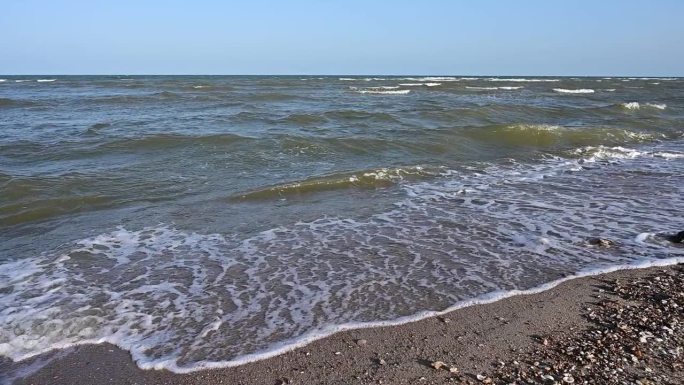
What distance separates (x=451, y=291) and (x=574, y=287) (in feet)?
3.51

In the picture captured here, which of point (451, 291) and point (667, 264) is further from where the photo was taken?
point (667, 264)

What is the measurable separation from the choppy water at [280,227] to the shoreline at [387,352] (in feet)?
0.45

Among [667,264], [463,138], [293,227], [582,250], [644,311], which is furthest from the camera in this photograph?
[463,138]

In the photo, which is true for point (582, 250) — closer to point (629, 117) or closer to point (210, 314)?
point (210, 314)

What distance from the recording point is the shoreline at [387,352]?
320cm

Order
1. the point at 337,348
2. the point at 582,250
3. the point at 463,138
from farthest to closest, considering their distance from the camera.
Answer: the point at 463,138 → the point at 582,250 → the point at 337,348

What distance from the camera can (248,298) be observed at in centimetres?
444

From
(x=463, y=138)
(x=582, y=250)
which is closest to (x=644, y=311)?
(x=582, y=250)

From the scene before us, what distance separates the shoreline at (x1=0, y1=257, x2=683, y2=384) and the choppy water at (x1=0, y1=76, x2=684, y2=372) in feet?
0.45

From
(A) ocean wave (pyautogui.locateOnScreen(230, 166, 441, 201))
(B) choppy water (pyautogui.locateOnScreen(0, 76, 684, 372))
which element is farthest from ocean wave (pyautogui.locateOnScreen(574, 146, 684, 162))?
(A) ocean wave (pyautogui.locateOnScreen(230, 166, 441, 201))

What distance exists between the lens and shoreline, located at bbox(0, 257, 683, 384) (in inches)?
126

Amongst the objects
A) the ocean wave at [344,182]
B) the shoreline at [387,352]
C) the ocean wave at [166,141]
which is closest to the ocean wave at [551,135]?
the ocean wave at [344,182]

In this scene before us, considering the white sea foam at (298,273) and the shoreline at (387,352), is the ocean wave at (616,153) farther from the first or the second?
the shoreline at (387,352)

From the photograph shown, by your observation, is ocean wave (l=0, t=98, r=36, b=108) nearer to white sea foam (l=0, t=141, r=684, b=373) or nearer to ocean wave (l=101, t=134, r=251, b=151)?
ocean wave (l=101, t=134, r=251, b=151)
